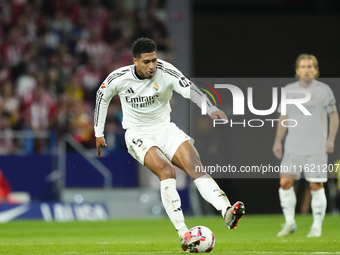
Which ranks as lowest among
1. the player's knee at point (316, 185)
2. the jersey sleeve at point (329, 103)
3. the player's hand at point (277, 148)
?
the player's knee at point (316, 185)

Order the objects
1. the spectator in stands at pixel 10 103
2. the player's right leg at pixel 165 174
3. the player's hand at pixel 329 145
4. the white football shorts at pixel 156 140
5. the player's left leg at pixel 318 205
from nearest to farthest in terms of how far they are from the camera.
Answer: the player's right leg at pixel 165 174, the white football shorts at pixel 156 140, the player's hand at pixel 329 145, the player's left leg at pixel 318 205, the spectator in stands at pixel 10 103

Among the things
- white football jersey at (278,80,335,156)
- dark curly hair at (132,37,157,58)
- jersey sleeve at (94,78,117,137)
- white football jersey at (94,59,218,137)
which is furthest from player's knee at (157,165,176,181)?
white football jersey at (278,80,335,156)

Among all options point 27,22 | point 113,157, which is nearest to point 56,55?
point 27,22

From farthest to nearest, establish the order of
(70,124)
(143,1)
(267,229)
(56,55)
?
(143,1)
(56,55)
(70,124)
(267,229)

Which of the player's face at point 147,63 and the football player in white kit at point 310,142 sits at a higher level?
the player's face at point 147,63

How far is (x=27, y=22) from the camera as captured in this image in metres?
16.1

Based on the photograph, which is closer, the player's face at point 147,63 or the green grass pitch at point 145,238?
the player's face at point 147,63

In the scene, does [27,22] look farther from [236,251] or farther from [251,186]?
[236,251]

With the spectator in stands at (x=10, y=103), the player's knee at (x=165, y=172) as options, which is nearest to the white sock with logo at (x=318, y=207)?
the player's knee at (x=165, y=172)

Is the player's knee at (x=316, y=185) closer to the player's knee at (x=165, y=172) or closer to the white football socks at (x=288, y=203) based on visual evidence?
the white football socks at (x=288, y=203)

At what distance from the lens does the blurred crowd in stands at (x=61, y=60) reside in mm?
13602

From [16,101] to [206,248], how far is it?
935 cm

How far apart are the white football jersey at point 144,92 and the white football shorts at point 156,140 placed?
0.08m

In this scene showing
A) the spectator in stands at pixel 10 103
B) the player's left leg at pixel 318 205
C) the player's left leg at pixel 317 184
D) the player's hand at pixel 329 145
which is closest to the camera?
the player's hand at pixel 329 145
